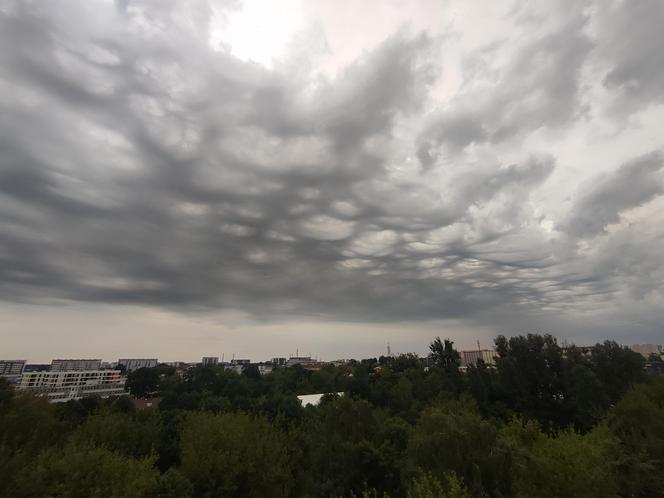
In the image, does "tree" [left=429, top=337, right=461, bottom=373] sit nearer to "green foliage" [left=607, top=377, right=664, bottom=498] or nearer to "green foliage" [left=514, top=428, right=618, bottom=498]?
"green foliage" [left=607, top=377, right=664, bottom=498]

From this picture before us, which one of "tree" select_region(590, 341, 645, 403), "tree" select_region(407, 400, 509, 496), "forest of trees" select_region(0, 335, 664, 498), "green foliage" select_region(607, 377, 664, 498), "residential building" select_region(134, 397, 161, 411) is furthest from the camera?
"residential building" select_region(134, 397, 161, 411)

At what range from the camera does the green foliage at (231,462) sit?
29484 millimetres

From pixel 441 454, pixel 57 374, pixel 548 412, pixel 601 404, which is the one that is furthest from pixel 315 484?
pixel 57 374

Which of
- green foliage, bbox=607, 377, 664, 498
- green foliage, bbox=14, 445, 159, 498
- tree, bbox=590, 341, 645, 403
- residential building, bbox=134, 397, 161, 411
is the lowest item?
residential building, bbox=134, 397, 161, 411

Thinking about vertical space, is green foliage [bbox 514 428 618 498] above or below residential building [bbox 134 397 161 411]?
above

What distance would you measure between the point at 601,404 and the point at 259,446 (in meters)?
63.0

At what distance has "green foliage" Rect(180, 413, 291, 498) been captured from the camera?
29.5 meters

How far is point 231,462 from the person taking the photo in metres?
→ 30.5

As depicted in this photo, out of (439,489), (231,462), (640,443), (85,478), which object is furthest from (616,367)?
(85,478)

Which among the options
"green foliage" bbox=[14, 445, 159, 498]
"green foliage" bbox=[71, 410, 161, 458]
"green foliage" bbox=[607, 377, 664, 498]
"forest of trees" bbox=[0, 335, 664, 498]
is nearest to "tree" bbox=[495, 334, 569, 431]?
"forest of trees" bbox=[0, 335, 664, 498]

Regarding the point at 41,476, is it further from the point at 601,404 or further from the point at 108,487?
the point at 601,404

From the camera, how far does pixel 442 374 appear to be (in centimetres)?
9169

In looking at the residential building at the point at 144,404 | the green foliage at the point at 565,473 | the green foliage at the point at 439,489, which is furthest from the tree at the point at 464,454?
the residential building at the point at 144,404

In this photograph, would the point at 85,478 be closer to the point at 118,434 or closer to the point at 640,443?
the point at 118,434
